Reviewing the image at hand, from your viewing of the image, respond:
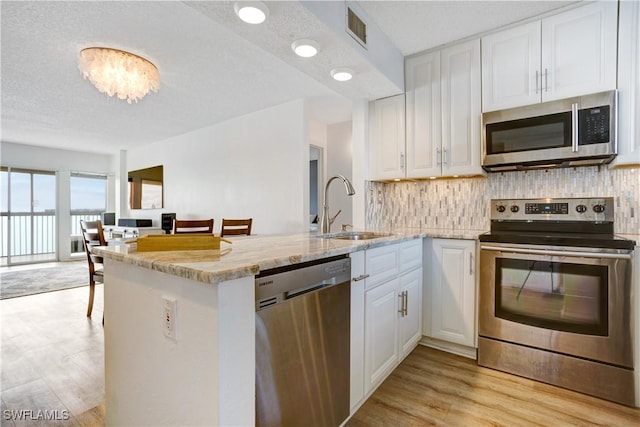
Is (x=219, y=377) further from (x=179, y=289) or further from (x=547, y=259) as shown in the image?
(x=547, y=259)

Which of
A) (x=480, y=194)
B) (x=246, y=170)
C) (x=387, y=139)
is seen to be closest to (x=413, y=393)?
(x=480, y=194)

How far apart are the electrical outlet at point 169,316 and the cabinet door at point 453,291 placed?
1924 mm

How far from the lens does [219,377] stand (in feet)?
2.86

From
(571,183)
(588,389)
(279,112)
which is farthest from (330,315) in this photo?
(279,112)

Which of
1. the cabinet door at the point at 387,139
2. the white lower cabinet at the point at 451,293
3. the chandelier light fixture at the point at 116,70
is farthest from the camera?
the cabinet door at the point at 387,139

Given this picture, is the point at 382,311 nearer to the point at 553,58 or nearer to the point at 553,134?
the point at 553,134

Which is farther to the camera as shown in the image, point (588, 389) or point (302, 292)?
point (588, 389)

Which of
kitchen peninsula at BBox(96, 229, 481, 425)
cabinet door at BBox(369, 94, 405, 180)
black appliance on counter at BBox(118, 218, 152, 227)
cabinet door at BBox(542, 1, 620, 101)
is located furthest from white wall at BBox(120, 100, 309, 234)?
kitchen peninsula at BBox(96, 229, 481, 425)

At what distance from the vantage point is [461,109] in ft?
7.98

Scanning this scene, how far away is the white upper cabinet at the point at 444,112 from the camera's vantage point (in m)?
2.38

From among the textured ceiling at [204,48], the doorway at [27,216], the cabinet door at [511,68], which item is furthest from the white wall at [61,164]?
the cabinet door at [511,68]

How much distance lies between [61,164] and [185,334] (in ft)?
25.9

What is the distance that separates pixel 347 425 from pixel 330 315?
0.63 meters

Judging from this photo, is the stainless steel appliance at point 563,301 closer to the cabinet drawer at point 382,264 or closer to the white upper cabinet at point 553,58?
the cabinet drawer at point 382,264
